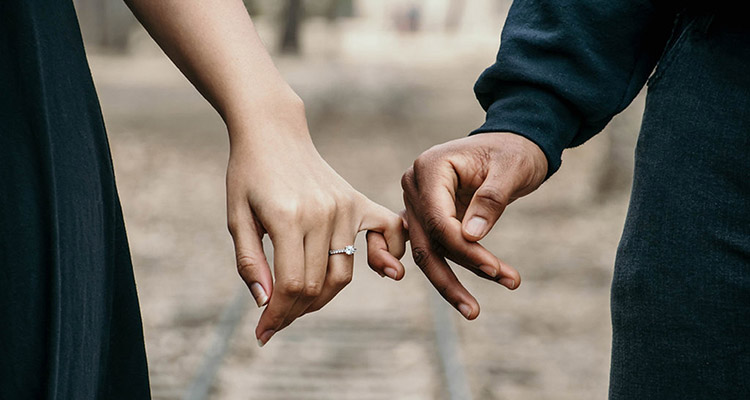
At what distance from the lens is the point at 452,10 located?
5872cm

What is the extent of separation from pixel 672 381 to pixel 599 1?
759 millimetres

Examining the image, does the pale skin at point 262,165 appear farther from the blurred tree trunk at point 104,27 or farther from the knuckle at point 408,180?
the blurred tree trunk at point 104,27

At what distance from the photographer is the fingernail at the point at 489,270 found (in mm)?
1483

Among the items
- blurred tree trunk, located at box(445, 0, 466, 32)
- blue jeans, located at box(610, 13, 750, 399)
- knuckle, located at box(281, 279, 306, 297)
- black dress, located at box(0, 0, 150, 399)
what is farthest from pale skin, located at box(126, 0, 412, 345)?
blurred tree trunk, located at box(445, 0, 466, 32)

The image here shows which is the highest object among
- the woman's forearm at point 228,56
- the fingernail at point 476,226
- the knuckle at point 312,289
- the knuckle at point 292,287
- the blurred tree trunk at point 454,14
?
the woman's forearm at point 228,56

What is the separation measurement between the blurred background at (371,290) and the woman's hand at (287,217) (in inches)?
120

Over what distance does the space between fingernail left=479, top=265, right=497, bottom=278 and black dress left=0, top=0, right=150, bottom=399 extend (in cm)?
67

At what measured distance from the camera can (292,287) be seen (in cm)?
117

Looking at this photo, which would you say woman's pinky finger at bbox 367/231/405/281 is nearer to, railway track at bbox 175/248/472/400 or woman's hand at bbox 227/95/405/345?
woman's hand at bbox 227/95/405/345

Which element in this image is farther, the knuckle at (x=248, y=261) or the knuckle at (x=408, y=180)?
the knuckle at (x=408, y=180)

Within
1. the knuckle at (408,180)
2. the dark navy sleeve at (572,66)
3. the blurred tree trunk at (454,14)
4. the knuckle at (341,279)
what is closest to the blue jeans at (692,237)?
the dark navy sleeve at (572,66)

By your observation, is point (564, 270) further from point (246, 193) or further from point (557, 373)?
point (246, 193)

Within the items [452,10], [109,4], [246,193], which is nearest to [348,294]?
[246,193]

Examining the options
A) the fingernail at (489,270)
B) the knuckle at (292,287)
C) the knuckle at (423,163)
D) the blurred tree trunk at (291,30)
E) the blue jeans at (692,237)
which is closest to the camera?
the knuckle at (292,287)
